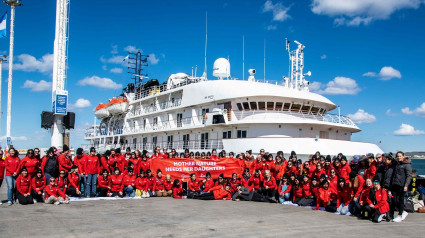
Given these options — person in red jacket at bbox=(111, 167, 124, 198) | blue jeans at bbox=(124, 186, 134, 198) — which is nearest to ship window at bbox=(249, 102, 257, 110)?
blue jeans at bbox=(124, 186, 134, 198)

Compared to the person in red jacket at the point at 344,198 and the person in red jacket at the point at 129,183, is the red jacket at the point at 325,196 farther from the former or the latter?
the person in red jacket at the point at 129,183

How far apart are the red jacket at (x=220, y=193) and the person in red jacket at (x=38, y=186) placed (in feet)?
18.4

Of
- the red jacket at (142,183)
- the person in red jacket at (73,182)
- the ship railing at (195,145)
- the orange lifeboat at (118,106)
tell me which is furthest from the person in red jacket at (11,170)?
the orange lifeboat at (118,106)

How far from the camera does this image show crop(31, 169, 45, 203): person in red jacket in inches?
418

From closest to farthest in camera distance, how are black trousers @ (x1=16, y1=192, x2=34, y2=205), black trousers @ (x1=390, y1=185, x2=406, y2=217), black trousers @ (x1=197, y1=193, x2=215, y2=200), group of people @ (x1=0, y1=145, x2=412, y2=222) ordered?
black trousers @ (x1=390, y1=185, x2=406, y2=217)
group of people @ (x1=0, y1=145, x2=412, y2=222)
black trousers @ (x1=16, y1=192, x2=34, y2=205)
black trousers @ (x1=197, y1=193, x2=215, y2=200)

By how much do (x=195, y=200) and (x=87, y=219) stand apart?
15.0 ft

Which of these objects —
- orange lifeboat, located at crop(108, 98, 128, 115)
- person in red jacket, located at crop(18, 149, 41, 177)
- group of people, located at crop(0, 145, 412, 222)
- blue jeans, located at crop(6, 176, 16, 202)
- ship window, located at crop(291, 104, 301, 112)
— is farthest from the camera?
orange lifeboat, located at crop(108, 98, 128, 115)

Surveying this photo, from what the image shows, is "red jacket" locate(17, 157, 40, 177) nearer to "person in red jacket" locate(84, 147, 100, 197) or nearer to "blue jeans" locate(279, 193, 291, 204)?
"person in red jacket" locate(84, 147, 100, 197)

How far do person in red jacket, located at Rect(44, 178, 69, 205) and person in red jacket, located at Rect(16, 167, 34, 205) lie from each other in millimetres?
453

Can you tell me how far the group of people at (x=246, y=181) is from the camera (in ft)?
30.1

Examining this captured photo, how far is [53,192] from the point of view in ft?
35.2

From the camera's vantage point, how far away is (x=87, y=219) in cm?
829

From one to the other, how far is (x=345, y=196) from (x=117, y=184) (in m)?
7.59

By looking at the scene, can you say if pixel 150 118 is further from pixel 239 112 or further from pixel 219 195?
pixel 219 195
